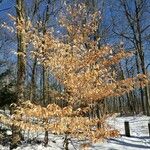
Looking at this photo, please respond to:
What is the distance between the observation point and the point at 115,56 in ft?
41.4

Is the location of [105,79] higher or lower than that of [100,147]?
higher

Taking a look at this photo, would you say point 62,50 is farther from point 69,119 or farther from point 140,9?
point 140,9

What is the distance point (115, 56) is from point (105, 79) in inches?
35.1

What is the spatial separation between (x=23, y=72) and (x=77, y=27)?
438 centimetres

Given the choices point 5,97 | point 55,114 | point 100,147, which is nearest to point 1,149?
point 5,97

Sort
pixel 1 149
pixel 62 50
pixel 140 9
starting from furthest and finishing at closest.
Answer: pixel 140 9 → pixel 1 149 → pixel 62 50

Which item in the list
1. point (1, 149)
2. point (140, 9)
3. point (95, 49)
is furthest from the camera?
point (140, 9)

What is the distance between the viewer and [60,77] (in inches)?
467

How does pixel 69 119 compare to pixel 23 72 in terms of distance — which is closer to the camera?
pixel 69 119

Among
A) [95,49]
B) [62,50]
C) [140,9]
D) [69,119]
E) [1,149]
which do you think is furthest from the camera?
[140,9]

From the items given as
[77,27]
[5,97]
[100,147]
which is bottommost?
[100,147]

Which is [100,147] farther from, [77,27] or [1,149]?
[77,27]

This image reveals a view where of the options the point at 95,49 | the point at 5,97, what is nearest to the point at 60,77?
the point at 95,49

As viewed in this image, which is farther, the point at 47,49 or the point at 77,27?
the point at 77,27
